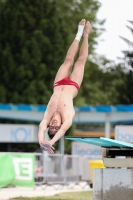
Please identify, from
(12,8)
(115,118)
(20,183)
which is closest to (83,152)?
(115,118)

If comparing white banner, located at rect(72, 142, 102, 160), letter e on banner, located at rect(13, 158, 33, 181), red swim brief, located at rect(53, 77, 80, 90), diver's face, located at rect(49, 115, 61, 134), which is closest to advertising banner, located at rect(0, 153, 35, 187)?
letter e on banner, located at rect(13, 158, 33, 181)

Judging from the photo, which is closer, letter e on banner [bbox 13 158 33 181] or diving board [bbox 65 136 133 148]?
diving board [bbox 65 136 133 148]

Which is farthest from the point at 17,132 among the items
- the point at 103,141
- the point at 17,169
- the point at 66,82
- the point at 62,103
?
the point at 103,141

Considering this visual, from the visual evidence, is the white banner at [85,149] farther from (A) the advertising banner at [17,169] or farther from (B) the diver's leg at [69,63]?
(B) the diver's leg at [69,63]

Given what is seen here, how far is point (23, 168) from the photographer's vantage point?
20000 millimetres

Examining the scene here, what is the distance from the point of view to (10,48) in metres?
40.6

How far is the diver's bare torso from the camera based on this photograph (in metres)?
12.5

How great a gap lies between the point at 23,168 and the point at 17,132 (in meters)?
8.88

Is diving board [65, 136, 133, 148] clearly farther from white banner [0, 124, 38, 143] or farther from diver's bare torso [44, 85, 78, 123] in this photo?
white banner [0, 124, 38, 143]

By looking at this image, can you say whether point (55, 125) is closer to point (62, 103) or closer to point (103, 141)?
point (62, 103)

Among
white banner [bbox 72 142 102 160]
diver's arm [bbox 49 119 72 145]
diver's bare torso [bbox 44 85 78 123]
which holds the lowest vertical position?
diver's arm [bbox 49 119 72 145]

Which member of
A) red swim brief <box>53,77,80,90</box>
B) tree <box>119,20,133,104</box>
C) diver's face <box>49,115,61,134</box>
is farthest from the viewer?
tree <box>119,20,133,104</box>

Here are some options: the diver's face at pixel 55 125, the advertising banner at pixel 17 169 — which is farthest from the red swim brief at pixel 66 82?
the advertising banner at pixel 17 169

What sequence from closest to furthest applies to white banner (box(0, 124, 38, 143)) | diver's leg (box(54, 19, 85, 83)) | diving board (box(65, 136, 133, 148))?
diving board (box(65, 136, 133, 148)) < diver's leg (box(54, 19, 85, 83)) < white banner (box(0, 124, 38, 143))
